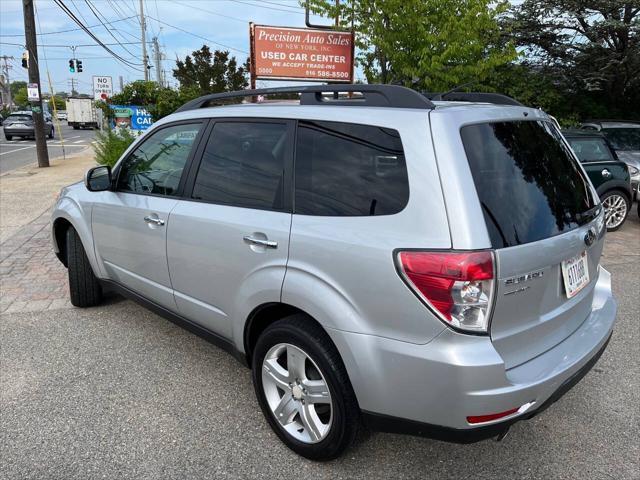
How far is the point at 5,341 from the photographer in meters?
3.89

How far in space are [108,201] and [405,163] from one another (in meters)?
2.50

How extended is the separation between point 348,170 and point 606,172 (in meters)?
7.27

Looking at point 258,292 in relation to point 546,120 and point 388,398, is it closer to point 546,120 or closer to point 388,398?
point 388,398

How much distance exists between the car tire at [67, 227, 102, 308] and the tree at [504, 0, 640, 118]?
43.0 feet

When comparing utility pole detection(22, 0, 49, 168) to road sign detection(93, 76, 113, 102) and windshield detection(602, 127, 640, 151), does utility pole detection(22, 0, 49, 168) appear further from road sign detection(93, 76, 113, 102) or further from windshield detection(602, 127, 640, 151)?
windshield detection(602, 127, 640, 151)

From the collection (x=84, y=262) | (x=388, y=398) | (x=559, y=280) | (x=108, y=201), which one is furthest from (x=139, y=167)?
(x=559, y=280)

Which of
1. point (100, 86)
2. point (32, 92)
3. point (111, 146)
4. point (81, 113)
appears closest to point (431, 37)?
point (111, 146)

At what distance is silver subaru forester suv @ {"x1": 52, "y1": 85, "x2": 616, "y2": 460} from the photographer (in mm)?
1950

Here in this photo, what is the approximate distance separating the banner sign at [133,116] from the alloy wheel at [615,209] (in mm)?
12185

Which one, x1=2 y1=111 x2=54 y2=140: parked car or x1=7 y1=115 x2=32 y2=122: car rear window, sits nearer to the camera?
x1=2 y1=111 x2=54 y2=140: parked car

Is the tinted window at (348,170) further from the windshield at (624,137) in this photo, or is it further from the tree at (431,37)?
the windshield at (624,137)

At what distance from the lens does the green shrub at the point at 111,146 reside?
1020 centimetres

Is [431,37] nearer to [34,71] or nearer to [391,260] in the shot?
[391,260]

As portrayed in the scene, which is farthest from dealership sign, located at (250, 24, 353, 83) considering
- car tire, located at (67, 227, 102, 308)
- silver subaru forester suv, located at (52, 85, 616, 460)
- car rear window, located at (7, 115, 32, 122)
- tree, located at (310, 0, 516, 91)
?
car rear window, located at (7, 115, 32, 122)
